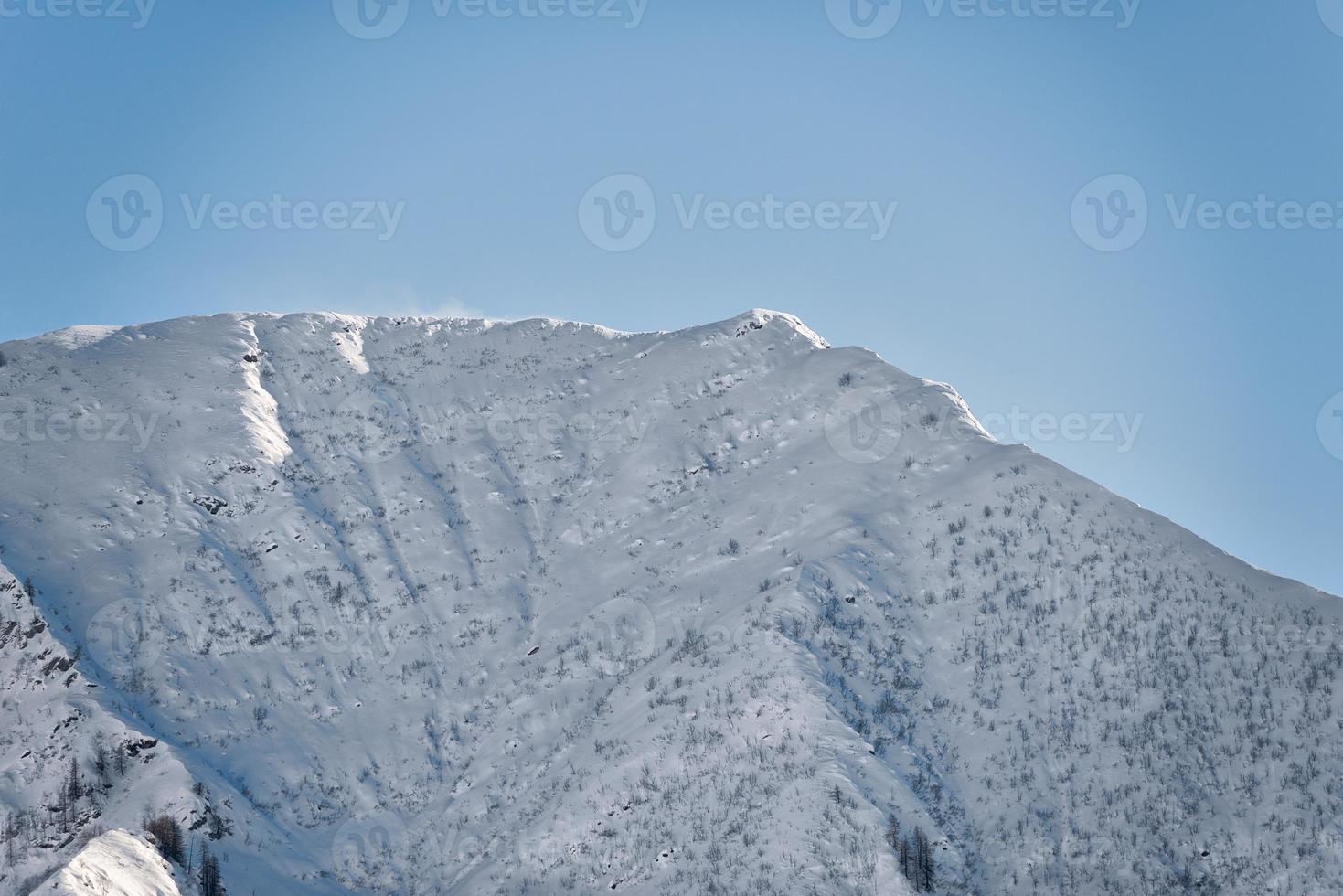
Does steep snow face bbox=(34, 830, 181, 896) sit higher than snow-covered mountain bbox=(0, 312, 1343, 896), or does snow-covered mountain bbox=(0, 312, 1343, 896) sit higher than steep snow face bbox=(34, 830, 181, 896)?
snow-covered mountain bbox=(0, 312, 1343, 896)

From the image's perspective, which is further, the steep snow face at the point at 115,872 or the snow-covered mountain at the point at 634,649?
the snow-covered mountain at the point at 634,649

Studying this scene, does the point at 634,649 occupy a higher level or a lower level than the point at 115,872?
higher

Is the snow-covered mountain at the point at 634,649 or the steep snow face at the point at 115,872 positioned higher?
the snow-covered mountain at the point at 634,649

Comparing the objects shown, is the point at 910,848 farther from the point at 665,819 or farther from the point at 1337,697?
the point at 1337,697

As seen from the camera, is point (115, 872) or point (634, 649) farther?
point (634, 649)
